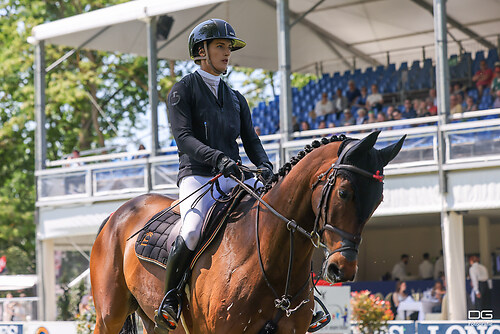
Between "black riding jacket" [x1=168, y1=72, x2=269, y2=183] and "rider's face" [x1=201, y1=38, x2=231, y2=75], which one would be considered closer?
"black riding jacket" [x1=168, y1=72, x2=269, y2=183]

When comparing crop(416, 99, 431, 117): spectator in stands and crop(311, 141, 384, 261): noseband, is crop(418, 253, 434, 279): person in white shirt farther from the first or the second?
crop(311, 141, 384, 261): noseband

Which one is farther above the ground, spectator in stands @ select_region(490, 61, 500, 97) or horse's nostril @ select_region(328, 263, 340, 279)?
spectator in stands @ select_region(490, 61, 500, 97)

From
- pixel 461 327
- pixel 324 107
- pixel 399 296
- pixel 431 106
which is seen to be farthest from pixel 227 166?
pixel 324 107

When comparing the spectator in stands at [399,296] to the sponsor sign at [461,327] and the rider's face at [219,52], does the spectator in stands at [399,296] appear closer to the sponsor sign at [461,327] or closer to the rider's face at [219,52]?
the sponsor sign at [461,327]

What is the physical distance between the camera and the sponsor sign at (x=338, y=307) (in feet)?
38.2

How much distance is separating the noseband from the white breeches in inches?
41.2

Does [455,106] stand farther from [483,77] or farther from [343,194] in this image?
[343,194]

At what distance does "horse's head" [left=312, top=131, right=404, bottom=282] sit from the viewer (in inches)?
196

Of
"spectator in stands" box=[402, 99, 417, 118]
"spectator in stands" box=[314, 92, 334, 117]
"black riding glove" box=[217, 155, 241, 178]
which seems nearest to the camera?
"black riding glove" box=[217, 155, 241, 178]

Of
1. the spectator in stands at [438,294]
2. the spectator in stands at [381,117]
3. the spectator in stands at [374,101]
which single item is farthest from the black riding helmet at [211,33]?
the spectator in stands at [374,101]

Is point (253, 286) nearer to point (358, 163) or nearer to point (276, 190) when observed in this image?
point (276, 190)

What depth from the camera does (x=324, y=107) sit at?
75.7 feet

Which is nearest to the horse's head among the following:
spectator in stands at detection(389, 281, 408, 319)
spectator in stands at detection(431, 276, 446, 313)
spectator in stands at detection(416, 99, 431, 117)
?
spectator in stands at detection(431, 276, 446, 313)

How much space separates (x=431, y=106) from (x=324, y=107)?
3902mm
